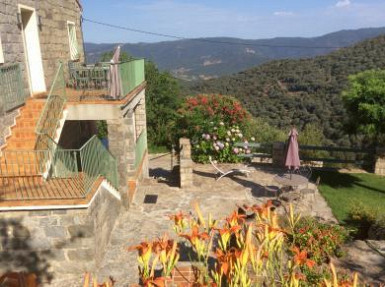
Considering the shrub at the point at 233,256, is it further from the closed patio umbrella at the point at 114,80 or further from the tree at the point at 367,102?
the tree at the point at 367,102

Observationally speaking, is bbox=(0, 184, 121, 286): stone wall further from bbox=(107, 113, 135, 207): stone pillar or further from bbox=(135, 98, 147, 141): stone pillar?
bbox=(135, 98, 147, 141): stone pillar

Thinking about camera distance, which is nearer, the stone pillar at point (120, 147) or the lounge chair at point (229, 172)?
the stone pillar at point (120, 147)

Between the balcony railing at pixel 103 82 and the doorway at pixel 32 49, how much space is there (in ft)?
2.87

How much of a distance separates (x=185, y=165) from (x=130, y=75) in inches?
126

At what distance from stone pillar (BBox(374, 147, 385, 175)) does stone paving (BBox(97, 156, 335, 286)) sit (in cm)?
353

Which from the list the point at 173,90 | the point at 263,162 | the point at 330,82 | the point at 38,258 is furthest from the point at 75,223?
the point at 330,82

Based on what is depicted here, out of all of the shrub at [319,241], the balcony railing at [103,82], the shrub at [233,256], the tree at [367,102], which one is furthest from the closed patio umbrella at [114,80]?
the tree at [367,102]

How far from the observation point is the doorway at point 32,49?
935 centimetres

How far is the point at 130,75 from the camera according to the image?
998 cm

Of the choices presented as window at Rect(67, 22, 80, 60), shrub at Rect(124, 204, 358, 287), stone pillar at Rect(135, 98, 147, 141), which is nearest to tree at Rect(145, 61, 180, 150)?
stone pillar at Rect(135, 98, 147, 141)

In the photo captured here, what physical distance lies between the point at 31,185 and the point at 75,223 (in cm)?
126

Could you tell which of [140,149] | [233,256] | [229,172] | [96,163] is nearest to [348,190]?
[229,172]

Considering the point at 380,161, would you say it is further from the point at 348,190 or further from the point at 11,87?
the point at 11,87

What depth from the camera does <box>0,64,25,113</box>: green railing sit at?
7.70 m
